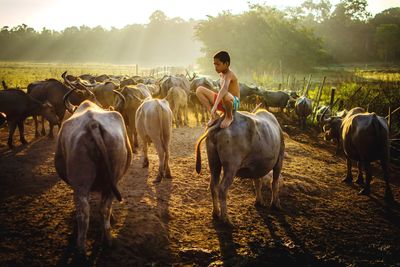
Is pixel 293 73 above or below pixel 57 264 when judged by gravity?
above

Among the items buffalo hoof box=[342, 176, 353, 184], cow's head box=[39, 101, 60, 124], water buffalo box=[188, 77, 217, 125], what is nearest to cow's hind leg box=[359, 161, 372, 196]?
buffalo hoof box=[342, 176, 353, 184]

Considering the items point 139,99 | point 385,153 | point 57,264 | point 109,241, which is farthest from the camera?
point 139,99

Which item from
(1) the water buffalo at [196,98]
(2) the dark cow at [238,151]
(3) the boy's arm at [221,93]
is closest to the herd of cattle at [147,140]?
(2) the dark cow at [238,151]

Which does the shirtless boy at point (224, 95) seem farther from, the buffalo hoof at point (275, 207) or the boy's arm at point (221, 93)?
the buffalo hoof at point (275, 207)

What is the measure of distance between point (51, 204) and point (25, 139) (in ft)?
20.5

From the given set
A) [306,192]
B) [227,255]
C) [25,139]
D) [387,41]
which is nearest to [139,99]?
[25,139]

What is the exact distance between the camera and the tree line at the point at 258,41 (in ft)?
151

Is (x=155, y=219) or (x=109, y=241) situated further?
(x=155, y=219)

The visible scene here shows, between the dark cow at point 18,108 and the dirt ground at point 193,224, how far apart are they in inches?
81.7

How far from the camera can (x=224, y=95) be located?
5160 mm

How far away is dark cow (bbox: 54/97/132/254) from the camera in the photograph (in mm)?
3947

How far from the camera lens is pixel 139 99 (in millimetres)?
9617

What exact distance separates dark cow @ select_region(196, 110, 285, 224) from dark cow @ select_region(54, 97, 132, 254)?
148cm

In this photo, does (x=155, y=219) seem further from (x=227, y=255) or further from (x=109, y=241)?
(x=227, y=255)
